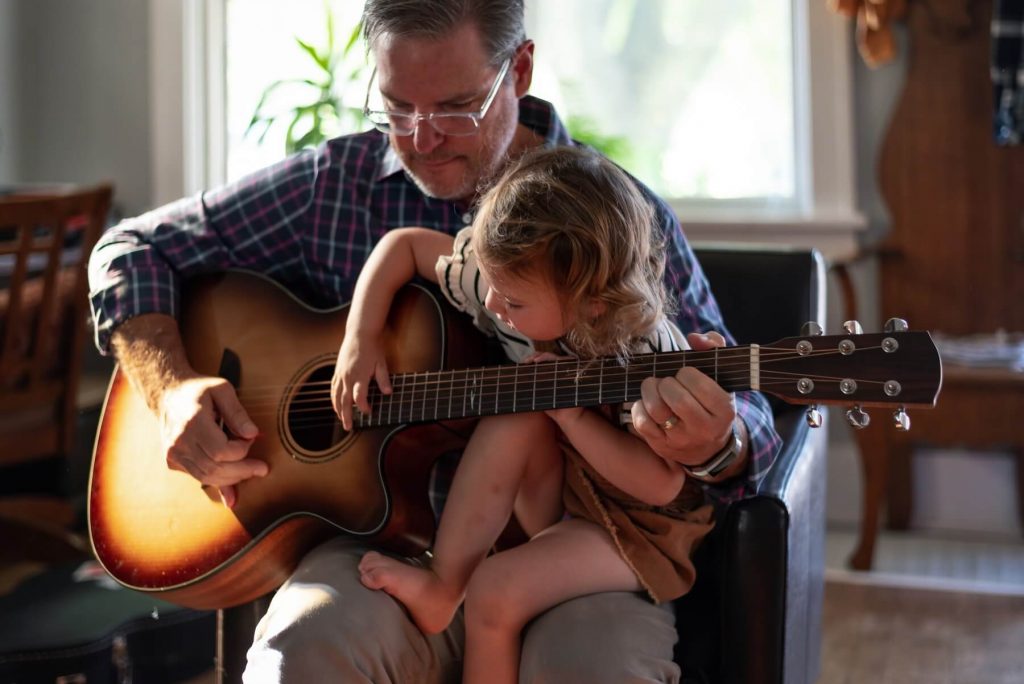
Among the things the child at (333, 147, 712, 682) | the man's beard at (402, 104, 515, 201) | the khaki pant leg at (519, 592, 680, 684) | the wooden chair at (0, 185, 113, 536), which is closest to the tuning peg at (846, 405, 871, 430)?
the child at (333, 147, 712, 682)

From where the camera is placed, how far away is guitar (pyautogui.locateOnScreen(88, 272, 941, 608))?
1295mm

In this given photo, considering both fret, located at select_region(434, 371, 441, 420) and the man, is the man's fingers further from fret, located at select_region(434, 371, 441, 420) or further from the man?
fret, located at select_region(434, 371, 441, 420)

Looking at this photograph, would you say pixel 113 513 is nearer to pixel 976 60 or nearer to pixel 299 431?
pixel 299 431

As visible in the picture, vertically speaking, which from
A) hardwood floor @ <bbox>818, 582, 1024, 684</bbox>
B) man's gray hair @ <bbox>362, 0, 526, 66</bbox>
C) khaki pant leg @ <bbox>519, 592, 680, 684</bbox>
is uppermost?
man's gray hair @ <bbox>362, 0, 526, 66</bbox>

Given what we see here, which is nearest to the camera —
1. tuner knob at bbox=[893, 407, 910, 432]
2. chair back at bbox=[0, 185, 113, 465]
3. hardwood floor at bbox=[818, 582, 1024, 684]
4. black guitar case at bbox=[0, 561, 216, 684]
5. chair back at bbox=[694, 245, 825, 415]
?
tuner knob at bbox=[893, 407, 910, 432]

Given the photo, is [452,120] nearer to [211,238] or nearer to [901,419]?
[211,238]

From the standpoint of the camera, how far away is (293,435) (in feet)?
4.79

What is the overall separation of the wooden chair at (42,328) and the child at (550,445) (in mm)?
1336

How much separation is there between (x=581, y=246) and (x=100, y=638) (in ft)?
3.97

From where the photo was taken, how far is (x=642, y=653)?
1.19 meters

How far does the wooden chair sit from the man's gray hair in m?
1.25

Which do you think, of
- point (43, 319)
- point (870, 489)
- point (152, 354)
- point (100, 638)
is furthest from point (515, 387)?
point (870, 489)

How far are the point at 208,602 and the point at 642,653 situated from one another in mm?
600

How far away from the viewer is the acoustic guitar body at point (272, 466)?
139cm
